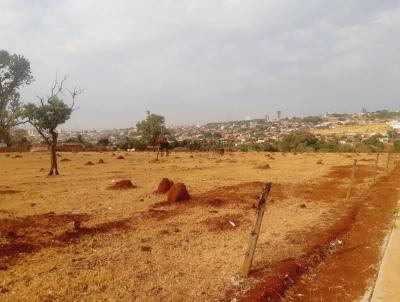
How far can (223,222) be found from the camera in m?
11.1

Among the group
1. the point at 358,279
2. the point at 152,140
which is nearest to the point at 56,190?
the point at 358,279

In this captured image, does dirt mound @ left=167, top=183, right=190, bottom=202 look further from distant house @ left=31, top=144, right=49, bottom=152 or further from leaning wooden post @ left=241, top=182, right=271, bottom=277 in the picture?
Result: distant house @ left=31, top=144, right=49, bottom=152

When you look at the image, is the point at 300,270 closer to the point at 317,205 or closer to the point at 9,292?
the point at 9,292

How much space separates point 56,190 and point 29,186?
2178mm

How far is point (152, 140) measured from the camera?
5344cm

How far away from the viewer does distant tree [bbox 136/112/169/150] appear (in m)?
52.5

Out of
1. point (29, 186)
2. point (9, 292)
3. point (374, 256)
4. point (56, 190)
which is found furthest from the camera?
point (29, 186)

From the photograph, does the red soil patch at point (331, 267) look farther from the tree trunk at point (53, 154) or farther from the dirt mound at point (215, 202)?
the tree trunk at point (53, 154)

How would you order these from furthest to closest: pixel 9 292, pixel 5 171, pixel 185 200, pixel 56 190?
pixel 5 171 < pixel 56 190 < pixel 185 200 < pixel 9 292

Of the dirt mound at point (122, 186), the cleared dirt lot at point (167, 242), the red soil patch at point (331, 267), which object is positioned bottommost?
the red soil patch at point (331, 267)

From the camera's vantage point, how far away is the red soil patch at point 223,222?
10.5m

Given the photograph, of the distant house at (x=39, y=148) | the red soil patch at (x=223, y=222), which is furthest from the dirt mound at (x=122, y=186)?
the distant house at (x=39, y=148)

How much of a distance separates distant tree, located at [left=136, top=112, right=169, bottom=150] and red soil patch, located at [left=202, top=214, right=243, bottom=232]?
135ft

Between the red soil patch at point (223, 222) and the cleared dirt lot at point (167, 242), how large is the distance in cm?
3
